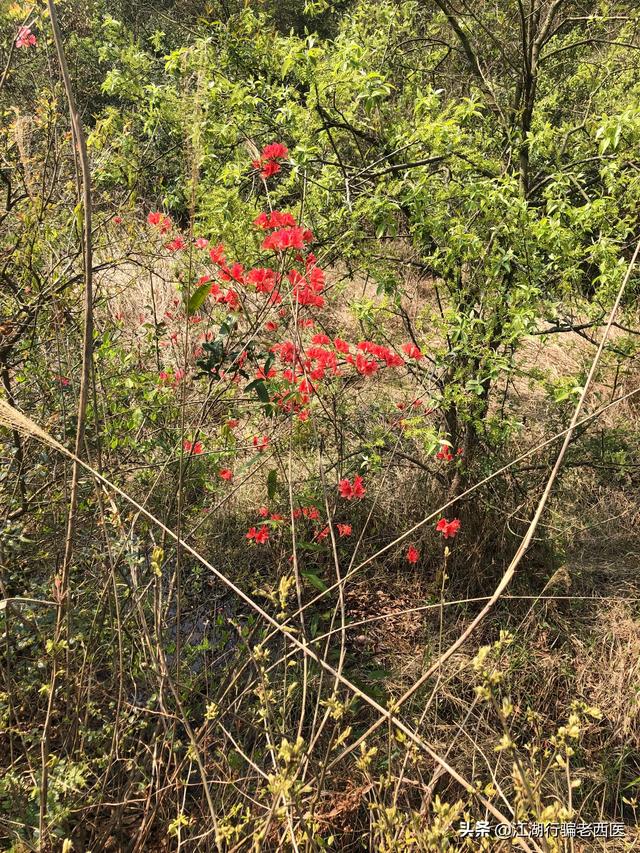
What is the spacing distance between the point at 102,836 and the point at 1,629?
661 millimetres

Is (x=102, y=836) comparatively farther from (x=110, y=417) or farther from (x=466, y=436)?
(x=466, y=436)

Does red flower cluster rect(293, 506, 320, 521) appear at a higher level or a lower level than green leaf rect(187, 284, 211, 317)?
lower

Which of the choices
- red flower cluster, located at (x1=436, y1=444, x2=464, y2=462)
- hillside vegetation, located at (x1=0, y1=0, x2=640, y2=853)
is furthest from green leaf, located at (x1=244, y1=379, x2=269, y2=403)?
red flower cluster, located at (x1=436, y1=444, x2=464, y2=462)

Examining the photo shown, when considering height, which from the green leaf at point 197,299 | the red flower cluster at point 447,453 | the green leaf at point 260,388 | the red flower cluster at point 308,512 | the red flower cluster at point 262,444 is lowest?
the red flower cluster at point 308,512

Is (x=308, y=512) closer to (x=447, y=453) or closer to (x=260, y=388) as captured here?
(x=447, y=453)

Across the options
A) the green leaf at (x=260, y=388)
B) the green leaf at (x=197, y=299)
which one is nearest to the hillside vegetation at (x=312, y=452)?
the green leaf at (x=260, y=388)

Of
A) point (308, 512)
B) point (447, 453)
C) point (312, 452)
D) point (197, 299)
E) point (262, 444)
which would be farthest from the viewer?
point (312, 452)

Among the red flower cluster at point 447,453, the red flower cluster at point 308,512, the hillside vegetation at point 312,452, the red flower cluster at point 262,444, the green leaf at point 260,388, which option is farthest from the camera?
the red flower cluster at point 308,512

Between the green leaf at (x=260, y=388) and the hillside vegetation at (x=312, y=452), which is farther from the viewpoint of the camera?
the green leaf at (x=260, y=388)

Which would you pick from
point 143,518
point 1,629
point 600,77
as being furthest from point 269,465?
point 600,77

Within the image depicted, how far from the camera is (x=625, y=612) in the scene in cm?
283

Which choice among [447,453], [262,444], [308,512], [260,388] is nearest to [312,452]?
[308,512]

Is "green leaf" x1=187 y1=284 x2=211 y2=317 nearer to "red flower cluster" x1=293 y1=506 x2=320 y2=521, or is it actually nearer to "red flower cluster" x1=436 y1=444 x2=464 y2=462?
"red flower cluster" x1=436 y1=444 x2=464 y2=462

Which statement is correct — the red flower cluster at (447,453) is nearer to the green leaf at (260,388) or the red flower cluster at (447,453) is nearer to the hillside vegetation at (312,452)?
the hillside vegetation at (312,452)
